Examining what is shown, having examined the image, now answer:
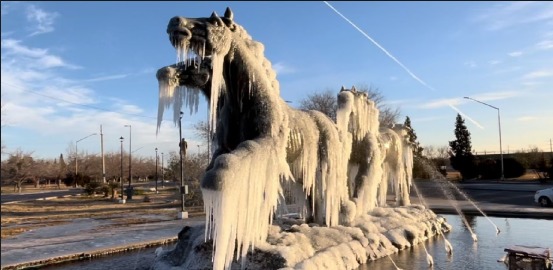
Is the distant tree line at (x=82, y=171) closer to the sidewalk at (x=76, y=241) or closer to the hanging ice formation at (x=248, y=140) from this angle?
the sidewalk at (x=76, y=241)

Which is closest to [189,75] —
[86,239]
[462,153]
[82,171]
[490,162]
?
[86,239]

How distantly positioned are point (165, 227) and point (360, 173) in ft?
28.3

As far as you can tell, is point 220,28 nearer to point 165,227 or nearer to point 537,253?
point 537,253

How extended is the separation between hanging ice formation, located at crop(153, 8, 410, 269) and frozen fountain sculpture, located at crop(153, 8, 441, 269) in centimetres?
2

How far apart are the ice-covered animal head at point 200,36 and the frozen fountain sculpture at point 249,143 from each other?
16 millimetres

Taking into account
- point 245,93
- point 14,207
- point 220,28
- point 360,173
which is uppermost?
point 220,28

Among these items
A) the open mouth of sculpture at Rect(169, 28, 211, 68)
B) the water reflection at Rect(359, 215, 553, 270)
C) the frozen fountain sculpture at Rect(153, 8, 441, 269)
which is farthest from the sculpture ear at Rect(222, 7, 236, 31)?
the water reflection at Rect(359, 215, 553, 270)

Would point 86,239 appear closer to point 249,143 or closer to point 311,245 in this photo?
point 311,245

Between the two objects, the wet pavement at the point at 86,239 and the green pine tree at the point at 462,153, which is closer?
the wet pavement at the point at 86,239

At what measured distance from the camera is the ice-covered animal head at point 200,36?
7516 millimetres

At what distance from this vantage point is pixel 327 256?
8.29 meters

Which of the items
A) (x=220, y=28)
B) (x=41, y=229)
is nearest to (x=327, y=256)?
(x=220, y=28)

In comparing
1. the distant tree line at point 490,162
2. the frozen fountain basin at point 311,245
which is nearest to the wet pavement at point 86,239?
the frozen fountain basin at point 311,245

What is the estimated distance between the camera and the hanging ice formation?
249 inches
